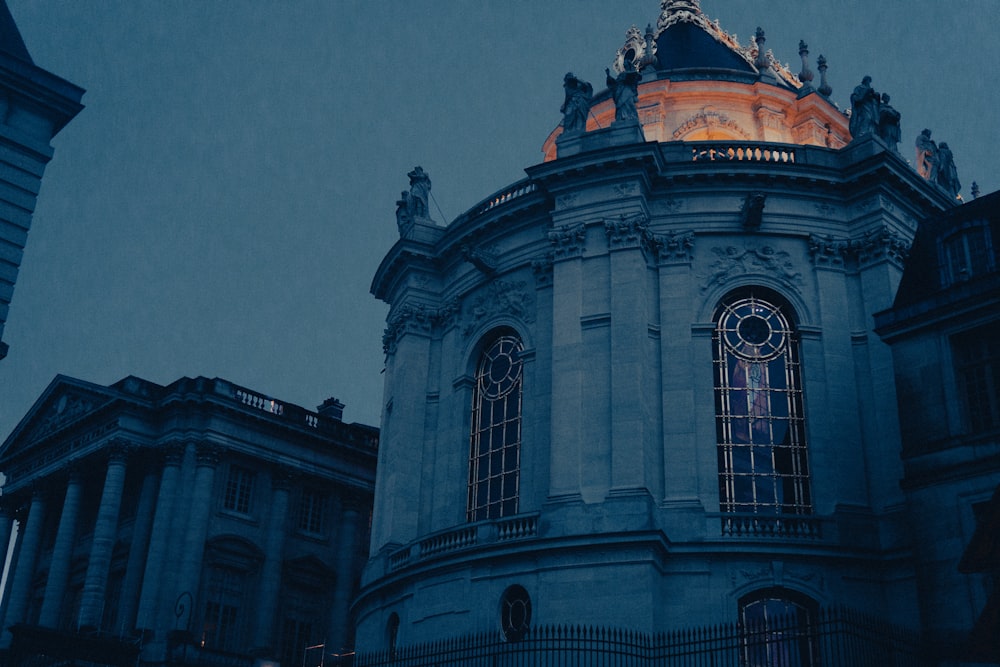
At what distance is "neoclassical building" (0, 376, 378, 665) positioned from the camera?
40500mm

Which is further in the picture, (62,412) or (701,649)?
(62,412)

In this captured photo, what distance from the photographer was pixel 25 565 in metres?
45.2

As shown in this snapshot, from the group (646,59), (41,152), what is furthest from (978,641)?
(646,59)

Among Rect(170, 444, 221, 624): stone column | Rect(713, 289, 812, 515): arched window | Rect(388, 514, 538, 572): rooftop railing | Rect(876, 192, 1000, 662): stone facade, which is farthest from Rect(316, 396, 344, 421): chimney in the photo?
Rect(876, 192, 1000, 662): stone facade

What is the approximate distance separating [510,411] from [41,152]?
51.0 ft

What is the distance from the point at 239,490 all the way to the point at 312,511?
3413 millimetres

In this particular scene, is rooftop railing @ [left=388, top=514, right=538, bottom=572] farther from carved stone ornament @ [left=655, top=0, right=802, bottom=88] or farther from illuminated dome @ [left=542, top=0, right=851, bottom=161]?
carved stone ornament @ [left=655, top=0, right=802, bottom=88]

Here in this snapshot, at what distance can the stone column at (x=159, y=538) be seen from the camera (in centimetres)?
3928

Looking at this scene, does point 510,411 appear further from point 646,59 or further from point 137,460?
point 137,460

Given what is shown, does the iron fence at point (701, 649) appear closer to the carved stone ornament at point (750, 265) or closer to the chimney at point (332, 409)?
the carved stone ornament at point (750, 265)

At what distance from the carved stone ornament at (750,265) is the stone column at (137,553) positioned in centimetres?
2327

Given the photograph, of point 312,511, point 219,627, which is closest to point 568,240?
point 312,511

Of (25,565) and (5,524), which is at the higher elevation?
(5,524)

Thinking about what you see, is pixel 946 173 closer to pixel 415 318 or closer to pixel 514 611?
pixel 415 318
